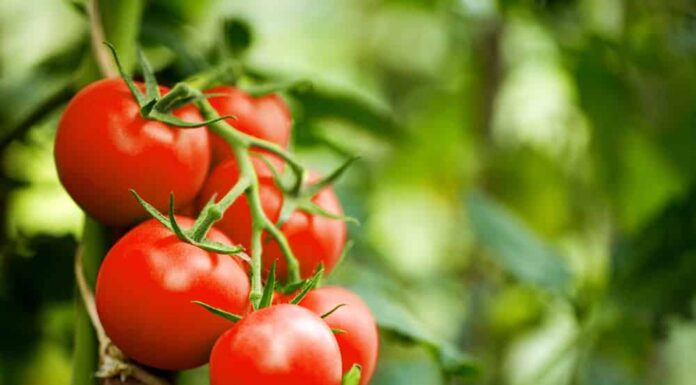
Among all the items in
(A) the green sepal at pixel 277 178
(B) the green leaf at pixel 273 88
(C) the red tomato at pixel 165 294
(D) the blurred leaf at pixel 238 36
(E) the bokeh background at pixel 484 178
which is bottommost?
(E) the bokeh background at pixel 484 178

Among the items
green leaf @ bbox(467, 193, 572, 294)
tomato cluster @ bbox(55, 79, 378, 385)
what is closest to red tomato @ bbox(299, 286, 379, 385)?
tomato cluster @ bbox(55, 79, 378, 385)

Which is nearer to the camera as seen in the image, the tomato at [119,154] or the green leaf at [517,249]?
the tomato at [119,154]

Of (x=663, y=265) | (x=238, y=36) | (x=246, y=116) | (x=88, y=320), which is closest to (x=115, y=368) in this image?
(x=88, y=320)

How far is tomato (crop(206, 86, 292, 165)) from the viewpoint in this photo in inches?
18.4

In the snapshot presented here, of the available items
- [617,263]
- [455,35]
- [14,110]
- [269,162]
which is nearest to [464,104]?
[455,35]

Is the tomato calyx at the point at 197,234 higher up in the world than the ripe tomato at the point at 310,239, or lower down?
higher up

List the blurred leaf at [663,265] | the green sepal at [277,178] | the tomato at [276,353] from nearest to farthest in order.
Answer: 1. the tomato at [276,353]
2. the green sepal at [277,178]
3. the blurred leaf at [663,265]

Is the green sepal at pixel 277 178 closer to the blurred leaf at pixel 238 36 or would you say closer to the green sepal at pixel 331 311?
the green sepal at pixel 331 311

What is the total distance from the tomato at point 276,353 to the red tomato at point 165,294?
29 millimetres

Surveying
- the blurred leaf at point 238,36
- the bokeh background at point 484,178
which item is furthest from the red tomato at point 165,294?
the blurred leaf at point 238,36

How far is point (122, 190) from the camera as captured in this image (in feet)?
1.34

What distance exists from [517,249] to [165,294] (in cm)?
48

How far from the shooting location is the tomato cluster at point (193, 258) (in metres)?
0.35

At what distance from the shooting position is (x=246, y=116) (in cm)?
48
